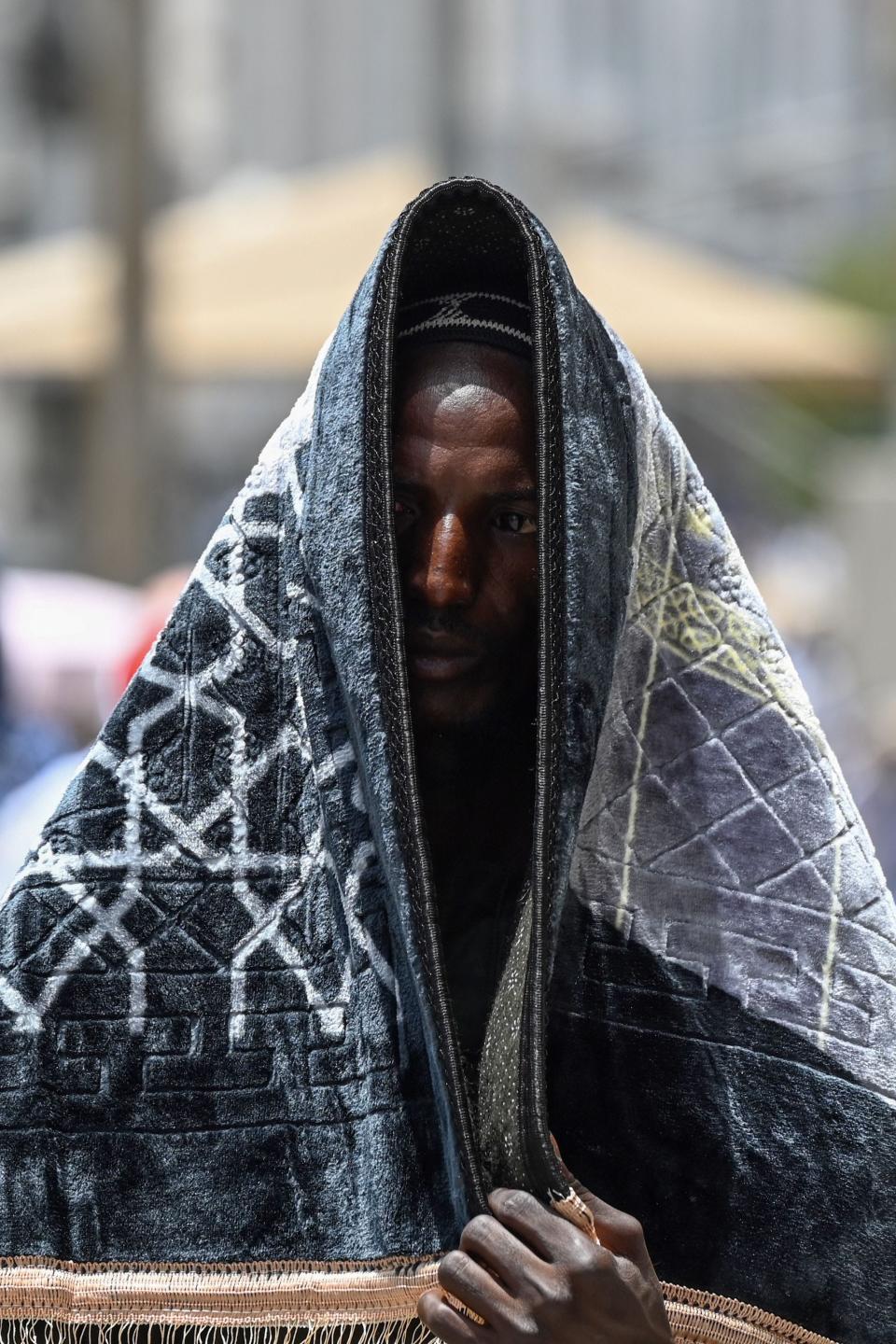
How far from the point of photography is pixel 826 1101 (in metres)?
1.74

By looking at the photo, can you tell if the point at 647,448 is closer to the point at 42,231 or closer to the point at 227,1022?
the point at 227,1022

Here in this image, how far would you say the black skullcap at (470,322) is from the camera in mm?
1782

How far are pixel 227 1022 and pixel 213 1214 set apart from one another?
0.17 m

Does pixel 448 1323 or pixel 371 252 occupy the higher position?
pixel 371 252

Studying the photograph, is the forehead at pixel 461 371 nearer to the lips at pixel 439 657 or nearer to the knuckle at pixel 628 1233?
the lips at pixel 439 657

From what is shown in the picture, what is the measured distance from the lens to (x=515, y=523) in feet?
5.67

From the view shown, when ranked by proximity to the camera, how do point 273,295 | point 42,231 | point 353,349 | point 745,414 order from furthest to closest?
point 745,414
point 42,231
point 273,295
point 353,349

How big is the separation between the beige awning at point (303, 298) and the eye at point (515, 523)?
7.41 m

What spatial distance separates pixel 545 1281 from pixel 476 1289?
56mm

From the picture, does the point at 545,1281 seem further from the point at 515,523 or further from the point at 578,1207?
the point at 515,523

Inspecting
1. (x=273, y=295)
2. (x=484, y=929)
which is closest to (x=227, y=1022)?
(x=484, y=929)

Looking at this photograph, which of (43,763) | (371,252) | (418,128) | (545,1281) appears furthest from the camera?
(418,128)

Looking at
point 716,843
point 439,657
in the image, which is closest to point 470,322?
point 439,657

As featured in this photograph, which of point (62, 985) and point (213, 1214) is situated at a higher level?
point (62, 985)
